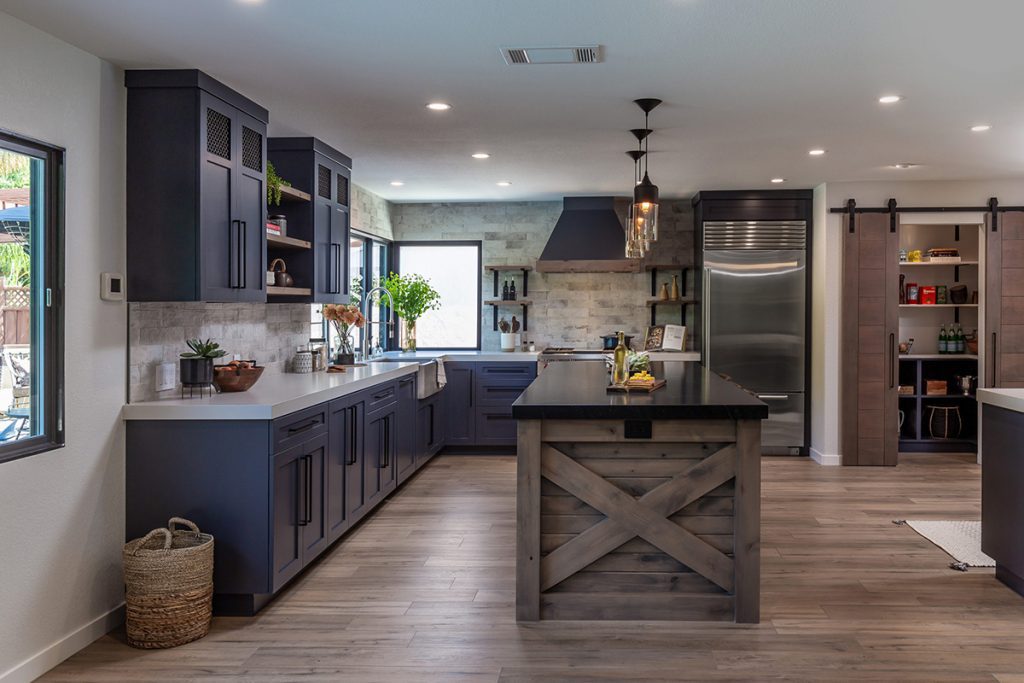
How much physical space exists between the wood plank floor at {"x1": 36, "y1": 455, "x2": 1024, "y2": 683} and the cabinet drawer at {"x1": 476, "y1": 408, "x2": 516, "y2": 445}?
2463mm

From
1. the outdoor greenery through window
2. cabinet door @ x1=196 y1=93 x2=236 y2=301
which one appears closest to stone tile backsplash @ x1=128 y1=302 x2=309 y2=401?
cabinet door @ x1=196 y1=93 x2=236 y2=301

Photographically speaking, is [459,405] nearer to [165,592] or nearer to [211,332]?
[211,332]

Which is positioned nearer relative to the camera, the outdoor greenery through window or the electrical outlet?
the electrical outlet

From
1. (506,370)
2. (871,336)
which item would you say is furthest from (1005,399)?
(506,370)

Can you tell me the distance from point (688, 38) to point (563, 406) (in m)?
1.54

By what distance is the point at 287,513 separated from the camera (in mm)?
3699

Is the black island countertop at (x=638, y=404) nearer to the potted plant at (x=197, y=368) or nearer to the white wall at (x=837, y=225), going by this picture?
the potted plant at (x=197, y=368)

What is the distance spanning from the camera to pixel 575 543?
3.44m

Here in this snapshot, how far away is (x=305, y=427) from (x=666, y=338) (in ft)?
15.1

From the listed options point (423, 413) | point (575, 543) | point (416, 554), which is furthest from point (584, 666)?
point (423, 413)

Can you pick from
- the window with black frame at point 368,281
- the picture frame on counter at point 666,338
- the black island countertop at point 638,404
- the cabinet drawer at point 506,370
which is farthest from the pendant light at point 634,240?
the picture frame on counter at point 666,338

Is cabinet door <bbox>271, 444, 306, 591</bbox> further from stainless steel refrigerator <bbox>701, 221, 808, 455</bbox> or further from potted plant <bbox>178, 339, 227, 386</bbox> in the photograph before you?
stainless steel refrigerator <bbox>701, 221, 808, 455</bbox>

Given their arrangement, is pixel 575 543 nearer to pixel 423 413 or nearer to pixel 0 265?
pixel 0 265

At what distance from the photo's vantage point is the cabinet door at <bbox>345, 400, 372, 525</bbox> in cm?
460
